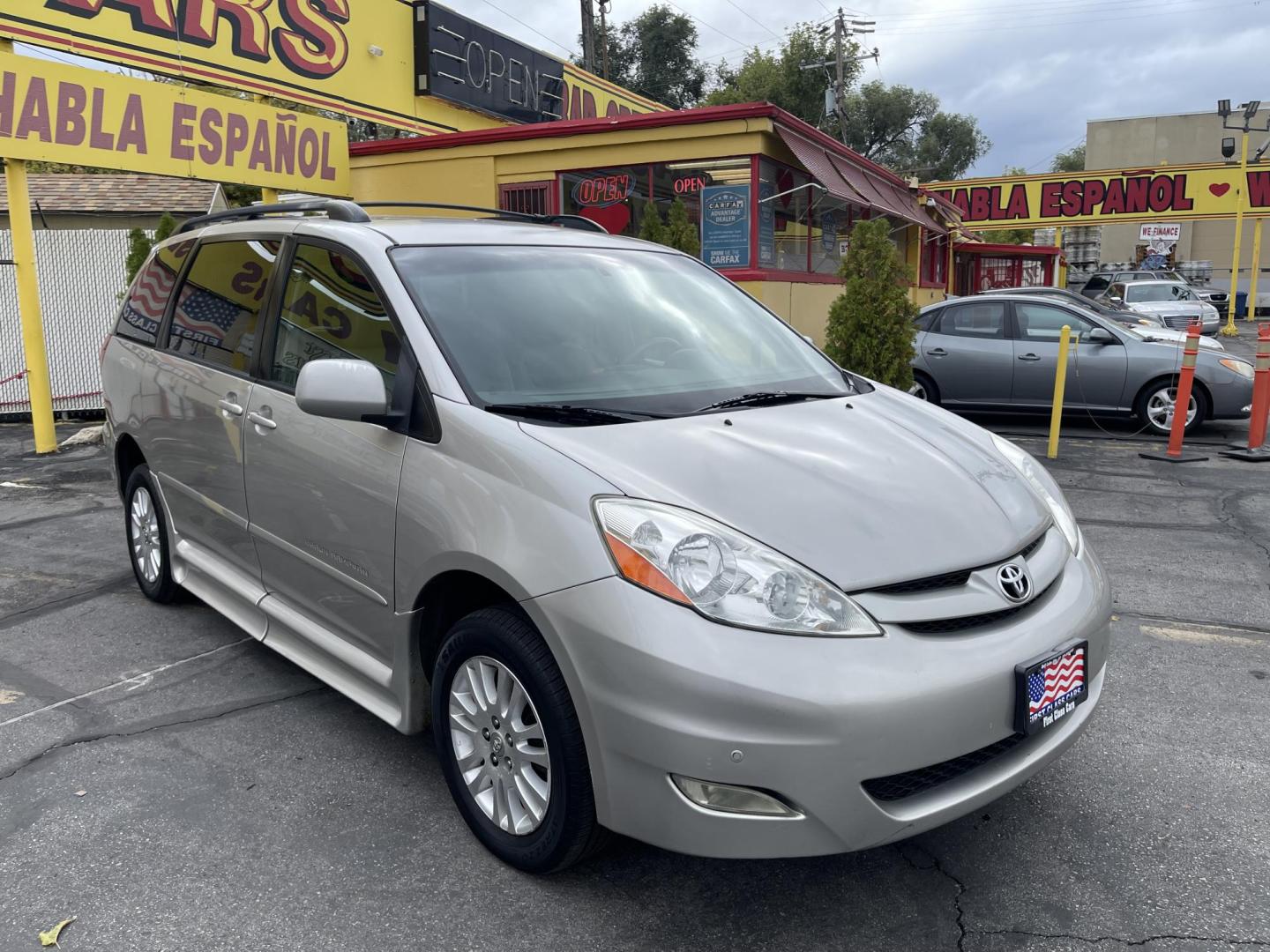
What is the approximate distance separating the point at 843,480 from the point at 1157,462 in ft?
24.1

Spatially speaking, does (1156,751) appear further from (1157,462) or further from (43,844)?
(1157,462)

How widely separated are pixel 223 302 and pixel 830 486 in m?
2.71

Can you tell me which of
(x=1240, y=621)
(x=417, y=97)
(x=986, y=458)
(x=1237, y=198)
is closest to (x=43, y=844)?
(x=986, y=458)

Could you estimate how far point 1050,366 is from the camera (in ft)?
34.4

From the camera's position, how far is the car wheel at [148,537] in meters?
4.71

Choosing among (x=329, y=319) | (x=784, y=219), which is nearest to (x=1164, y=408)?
(x=784, y=219)

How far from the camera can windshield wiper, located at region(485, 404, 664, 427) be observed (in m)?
2.82

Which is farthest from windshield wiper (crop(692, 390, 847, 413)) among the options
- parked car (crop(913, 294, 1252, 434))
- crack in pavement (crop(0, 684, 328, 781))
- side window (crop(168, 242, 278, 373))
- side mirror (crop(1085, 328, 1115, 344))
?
side mirror (crop(1085, 328, 1115, 344))

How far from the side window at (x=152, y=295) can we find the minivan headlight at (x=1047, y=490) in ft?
11.7

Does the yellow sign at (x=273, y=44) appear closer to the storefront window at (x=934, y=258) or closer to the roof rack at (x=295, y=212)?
the roof rack at (x=295, y=212)

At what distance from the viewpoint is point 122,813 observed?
3.09 metres

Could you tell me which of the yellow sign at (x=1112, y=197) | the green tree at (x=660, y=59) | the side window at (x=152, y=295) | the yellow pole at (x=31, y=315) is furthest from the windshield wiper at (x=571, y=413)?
the green tree at (x=660, y=59)

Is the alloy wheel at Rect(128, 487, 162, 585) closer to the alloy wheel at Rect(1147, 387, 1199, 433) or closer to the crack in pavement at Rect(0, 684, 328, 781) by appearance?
the crack in pavement at Rect(0, 684, 328, 781)

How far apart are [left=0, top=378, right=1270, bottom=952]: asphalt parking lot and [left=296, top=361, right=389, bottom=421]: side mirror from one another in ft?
4.01
